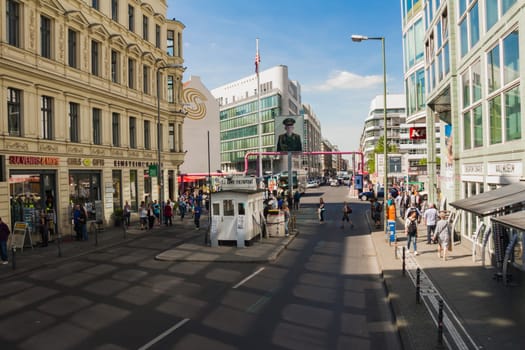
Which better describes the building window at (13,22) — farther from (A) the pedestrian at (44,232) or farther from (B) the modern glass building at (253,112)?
(B) the modern glass building at (253,112)

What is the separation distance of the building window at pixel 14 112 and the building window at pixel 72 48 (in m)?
4.81

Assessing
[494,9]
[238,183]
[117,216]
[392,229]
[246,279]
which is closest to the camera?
[246,279]

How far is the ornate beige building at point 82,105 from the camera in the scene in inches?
804

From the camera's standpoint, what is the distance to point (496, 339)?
25.4ft

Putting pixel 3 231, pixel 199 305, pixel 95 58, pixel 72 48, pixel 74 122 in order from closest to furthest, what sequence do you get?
1. pixel 199 305
2. pixel 3 231
3. pixel 72 48
4. pixel 74 122
5. pixel 95 58

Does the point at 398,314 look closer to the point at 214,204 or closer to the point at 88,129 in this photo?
the point at 214,204

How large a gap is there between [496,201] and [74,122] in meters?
22.1

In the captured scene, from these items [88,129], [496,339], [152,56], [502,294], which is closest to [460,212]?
[502,294]

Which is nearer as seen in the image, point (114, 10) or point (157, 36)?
point (114, 10)

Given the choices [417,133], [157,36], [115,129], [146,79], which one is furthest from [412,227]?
[157,36]

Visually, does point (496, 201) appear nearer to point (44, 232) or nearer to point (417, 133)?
point (44, 232)

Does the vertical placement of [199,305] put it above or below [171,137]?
below

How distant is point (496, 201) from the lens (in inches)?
445

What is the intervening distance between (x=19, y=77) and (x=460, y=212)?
68.3 feet
